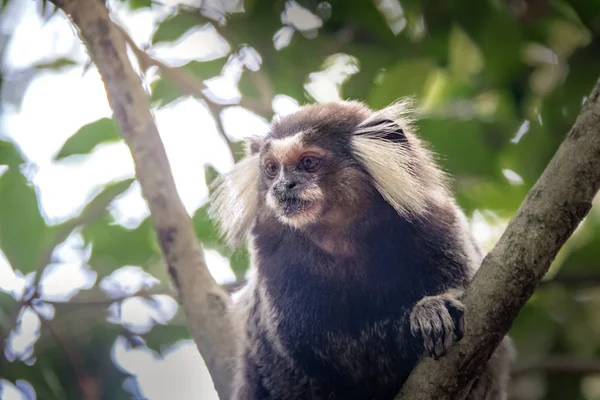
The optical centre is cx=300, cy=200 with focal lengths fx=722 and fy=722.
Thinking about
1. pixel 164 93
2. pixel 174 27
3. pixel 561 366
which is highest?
pixel 174 27

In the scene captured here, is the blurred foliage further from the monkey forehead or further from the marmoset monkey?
the monkey forehead

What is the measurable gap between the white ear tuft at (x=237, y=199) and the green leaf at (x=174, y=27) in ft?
2.02

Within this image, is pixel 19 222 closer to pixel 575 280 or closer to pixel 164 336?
pixel 164 336

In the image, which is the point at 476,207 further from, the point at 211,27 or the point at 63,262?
the point at 63,262

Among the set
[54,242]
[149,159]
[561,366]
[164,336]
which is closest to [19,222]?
[54,242]

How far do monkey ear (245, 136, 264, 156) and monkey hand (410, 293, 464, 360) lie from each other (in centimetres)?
114

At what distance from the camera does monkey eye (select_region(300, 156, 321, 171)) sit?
2869mm

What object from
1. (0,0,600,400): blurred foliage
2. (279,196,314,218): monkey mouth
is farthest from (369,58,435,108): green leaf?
(279,196,314,218): monkey mouth

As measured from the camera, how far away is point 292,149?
9.33 ft

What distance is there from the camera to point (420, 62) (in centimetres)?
312

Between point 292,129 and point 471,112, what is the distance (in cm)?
99

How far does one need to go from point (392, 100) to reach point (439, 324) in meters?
1.28

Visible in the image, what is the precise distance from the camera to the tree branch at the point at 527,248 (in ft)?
6.70

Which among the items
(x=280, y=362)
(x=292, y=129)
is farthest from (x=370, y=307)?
(x=292, y=129)
